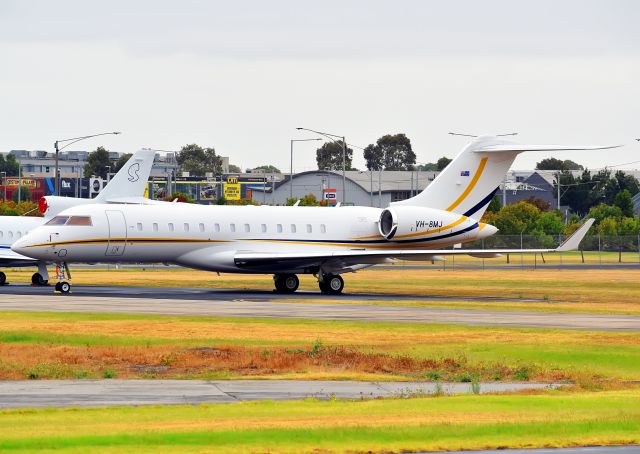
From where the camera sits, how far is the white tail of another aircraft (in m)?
58.1

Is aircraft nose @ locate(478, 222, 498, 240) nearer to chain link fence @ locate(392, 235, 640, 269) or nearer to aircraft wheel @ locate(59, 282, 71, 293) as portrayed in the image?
aircraft wheel @ locate(59, 282, 71, 293)

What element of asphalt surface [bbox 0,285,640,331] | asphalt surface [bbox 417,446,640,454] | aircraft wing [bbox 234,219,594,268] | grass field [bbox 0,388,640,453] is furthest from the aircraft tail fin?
asphalt surface [bbox 417,446,640,454]

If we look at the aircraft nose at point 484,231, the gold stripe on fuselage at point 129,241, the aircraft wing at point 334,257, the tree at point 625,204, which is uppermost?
the tree at point 625,204

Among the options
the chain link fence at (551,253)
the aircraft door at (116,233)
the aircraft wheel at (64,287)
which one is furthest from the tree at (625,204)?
the aircraft wheel at (64,287)

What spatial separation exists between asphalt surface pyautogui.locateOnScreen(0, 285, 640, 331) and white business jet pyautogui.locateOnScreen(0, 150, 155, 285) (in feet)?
20.0

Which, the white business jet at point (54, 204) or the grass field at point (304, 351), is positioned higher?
the white business jet at point (54, 204)

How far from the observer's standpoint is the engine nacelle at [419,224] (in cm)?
5609

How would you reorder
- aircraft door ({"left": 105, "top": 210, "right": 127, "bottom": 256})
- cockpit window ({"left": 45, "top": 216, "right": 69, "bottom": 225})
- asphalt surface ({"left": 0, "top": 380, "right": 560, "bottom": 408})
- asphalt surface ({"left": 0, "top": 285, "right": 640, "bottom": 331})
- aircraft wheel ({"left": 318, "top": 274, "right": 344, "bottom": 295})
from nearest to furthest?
asphalt surface ({"left": 0, "top": 380, "right": 560, "bottom": 408}) < asphalt surface ({"left": 0, "top": 285, "right": 640, "bottom": 331}) < cockpit window ({"left": 45, "top": 216, "right": 69, "bottom": 225}) < aircraft door ({"left": 105, "top": 210, "right": 127, "bottom": 256}) < aircraft wheel ({"left": 318, "top": 274, "right": 344, "bottom": 295})

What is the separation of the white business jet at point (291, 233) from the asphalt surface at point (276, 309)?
5.55 ft

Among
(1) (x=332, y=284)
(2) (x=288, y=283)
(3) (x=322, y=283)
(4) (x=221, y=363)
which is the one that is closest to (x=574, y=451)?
(4) (x=221, y=363)

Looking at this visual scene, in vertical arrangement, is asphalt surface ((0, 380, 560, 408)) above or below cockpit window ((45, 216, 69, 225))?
below

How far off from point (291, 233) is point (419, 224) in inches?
216

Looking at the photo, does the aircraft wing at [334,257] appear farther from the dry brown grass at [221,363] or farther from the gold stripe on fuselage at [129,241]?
the dry brown grass at [221,363]

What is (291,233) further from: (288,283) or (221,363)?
(221,363)
